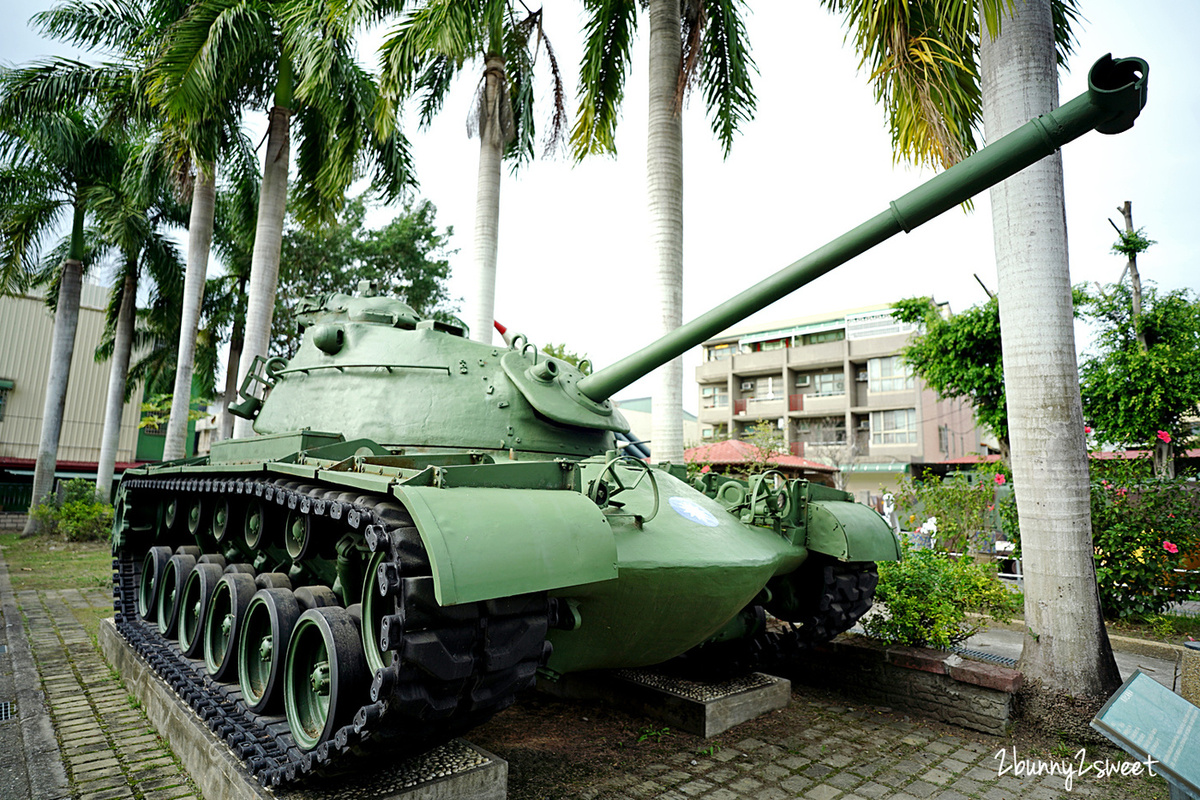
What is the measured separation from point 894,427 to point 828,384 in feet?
11.9

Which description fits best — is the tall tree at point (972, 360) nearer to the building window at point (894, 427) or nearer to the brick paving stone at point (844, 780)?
the brick paving stone at point (844, 780)

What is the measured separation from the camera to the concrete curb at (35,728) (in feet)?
13.4

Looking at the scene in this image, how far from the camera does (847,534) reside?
5148mm

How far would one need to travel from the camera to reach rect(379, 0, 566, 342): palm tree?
28.6ft

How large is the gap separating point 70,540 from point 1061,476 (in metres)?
19.4

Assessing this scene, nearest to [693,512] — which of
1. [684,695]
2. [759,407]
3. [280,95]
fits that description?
[684,695]

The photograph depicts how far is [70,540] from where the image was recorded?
667 inches

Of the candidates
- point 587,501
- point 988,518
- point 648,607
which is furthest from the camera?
point 988,518

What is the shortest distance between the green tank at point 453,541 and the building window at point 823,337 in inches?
1148

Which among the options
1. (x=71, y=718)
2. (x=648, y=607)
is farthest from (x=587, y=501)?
(x=71, y=718)

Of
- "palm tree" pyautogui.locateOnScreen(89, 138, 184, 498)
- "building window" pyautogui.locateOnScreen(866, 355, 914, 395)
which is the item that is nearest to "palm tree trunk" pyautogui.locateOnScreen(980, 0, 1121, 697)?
"palm tree" pyautogui.locateOnScreen(89, 138, 184, 498)

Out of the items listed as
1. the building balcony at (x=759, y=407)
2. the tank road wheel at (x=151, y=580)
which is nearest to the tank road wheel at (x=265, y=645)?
the tank road wheel at (x=151, y=580)

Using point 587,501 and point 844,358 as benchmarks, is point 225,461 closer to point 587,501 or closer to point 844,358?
point 587,501

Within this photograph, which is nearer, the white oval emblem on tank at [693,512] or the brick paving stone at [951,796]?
the brick paving stone at [951,796]
